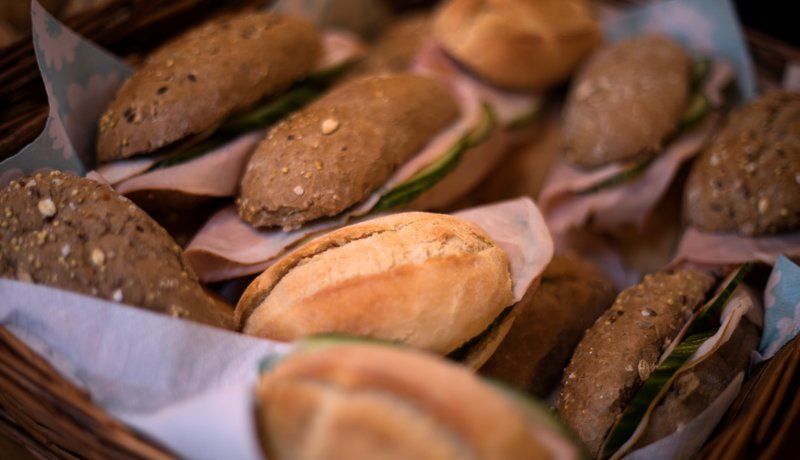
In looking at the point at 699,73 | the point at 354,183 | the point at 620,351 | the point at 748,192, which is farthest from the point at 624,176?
the point at 354,183

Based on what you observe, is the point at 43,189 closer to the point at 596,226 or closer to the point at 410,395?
the point at 410,395

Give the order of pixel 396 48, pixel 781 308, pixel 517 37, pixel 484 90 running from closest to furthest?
pixel 781 308, pixel 517 37, pixel 484 90, pixel 396 48

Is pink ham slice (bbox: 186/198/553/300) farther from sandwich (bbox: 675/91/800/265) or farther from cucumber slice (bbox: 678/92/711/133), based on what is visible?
cucumber slice (bbox: 678/92/711/133)

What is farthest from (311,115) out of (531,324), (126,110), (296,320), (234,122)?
(531,324)

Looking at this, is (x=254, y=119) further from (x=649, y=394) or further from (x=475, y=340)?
(x=649, y=394)

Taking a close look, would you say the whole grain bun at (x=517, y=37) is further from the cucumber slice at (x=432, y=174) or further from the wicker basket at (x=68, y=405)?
the wicker basket at (x=68, y=405)

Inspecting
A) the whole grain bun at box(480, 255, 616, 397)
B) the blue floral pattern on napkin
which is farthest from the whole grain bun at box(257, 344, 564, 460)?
the blue floral pattern on napkin
